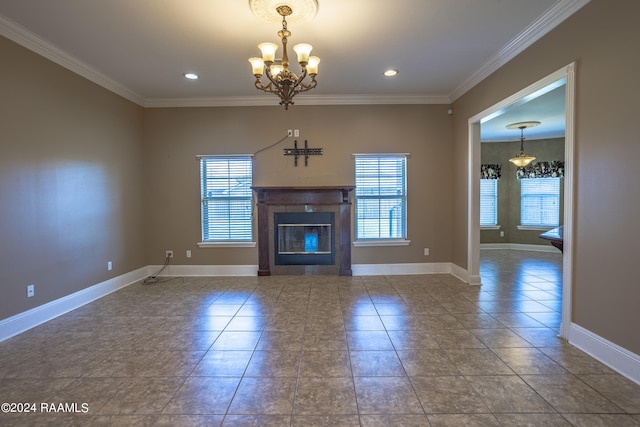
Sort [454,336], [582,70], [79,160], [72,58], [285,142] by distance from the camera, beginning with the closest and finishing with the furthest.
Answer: [582,70] → [454,336] → [72,58] → [79,160] → [285,142]

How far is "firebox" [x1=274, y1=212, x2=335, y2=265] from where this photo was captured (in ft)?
15.8

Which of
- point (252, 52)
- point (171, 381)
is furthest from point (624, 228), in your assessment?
point (252, 52)

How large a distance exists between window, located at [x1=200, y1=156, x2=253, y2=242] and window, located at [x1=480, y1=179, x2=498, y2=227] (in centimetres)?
597

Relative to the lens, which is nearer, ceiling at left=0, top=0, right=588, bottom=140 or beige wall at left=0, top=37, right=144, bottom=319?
ceiling at left=0, top=0, right=588, bottom=140

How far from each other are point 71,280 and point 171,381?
2409 millimetres

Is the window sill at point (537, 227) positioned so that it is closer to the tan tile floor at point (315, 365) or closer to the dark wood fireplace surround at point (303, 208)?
the tan tile floor at point (315, 365)

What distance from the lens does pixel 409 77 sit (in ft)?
13.2

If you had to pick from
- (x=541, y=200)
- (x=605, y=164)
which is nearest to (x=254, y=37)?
(x=605, y=164)

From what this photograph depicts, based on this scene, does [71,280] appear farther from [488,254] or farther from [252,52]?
[488,254]

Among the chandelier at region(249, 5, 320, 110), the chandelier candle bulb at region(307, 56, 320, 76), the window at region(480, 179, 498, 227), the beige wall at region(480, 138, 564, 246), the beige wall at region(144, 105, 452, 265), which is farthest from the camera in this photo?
the window at region(480, 179, 498, 227)

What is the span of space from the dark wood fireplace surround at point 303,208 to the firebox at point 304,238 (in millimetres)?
96

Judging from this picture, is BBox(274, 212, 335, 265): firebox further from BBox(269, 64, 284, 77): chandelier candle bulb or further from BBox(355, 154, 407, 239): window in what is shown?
BBox(269, 64, 284, 77): chandelier candle bulb

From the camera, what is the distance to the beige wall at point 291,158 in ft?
15.7

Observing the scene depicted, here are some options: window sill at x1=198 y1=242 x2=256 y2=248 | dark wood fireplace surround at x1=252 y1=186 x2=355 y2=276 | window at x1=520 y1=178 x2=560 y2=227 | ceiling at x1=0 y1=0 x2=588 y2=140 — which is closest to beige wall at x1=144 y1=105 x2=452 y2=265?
window sill at x1=198 y1=242 x2=256 y2=248
